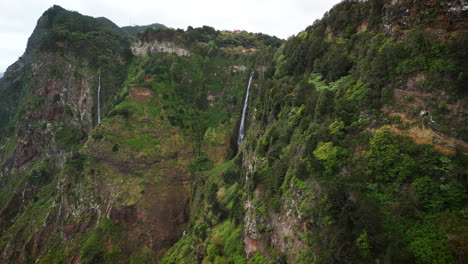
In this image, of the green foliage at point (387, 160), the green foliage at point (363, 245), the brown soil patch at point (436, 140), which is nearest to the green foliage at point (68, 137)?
the green foliage at point (387, 160)

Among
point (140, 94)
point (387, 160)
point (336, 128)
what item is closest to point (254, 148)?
point (336, 128)

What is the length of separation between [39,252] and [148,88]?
1541 inches

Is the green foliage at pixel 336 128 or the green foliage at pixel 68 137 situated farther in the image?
the green foliage at pixel 68 137

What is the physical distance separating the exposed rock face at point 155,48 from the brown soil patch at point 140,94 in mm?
17472

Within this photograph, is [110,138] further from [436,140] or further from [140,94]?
[436,140]

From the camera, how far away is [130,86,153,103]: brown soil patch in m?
60.4

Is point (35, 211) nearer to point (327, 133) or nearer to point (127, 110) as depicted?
point (127, 110)

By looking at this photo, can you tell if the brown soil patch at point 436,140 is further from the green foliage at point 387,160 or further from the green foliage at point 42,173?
the green foliage at point 42,173

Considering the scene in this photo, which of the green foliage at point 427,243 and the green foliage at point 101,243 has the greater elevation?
the green foliage at point 427,243

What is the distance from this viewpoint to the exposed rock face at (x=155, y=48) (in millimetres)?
73750

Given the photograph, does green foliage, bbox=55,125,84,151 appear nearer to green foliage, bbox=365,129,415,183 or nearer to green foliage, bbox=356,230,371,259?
green foliage, bbox=365,129,415,183

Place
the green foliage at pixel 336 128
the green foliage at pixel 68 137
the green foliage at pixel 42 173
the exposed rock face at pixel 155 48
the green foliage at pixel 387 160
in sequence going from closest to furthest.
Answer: the green foliage at pixel 387 160 → the green foliage at pixel 336 128 → the green foliage at pixel 42 173 → the green foliage at pixel 68 137 → the exposed rock face at pixel 155 48

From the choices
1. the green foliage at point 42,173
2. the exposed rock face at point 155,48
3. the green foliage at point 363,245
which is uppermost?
the exposed rock face at point 155,48

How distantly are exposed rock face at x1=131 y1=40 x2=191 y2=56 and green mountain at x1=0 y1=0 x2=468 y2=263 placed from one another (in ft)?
1.18
